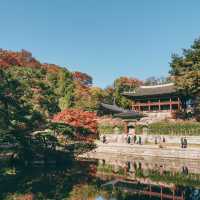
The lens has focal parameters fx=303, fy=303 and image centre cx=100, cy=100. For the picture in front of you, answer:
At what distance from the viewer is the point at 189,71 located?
4294 centimetres

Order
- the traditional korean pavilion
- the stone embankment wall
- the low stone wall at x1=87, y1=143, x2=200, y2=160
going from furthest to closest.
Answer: the traditional korean pavilion, the low stone wall at x1=87, y1=143, x2=200, y2=160, the stone embankment wall

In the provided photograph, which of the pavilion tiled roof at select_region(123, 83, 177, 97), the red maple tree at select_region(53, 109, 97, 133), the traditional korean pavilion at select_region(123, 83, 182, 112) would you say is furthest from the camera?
the pavilion tiled roof at select_region(123, 83, 177, 97)

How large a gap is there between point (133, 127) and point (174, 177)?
24.0 meters

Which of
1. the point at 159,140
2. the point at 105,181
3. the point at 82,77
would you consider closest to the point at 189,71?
the point at 159,140

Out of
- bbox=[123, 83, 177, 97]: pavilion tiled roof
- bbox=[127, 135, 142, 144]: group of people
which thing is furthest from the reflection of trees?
bbox=[123, 83, 177, 97]: pavilion tiled roof

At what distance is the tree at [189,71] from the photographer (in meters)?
41.0

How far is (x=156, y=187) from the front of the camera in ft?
65.7

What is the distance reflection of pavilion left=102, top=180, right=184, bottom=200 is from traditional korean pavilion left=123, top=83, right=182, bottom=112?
32.0m

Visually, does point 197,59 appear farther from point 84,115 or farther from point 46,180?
point 46,180

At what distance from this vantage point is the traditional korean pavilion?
5225 cm

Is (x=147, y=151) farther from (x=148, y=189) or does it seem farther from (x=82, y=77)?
(x=82, y=77)

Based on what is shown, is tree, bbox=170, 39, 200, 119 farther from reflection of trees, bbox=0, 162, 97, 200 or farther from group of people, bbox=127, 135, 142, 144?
reflection of trees, bbox=0, 162, 97, 200

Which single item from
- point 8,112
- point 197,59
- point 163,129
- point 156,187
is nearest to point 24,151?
point 8,112

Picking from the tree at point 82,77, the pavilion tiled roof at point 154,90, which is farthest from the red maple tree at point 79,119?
the tree at point 82,77
